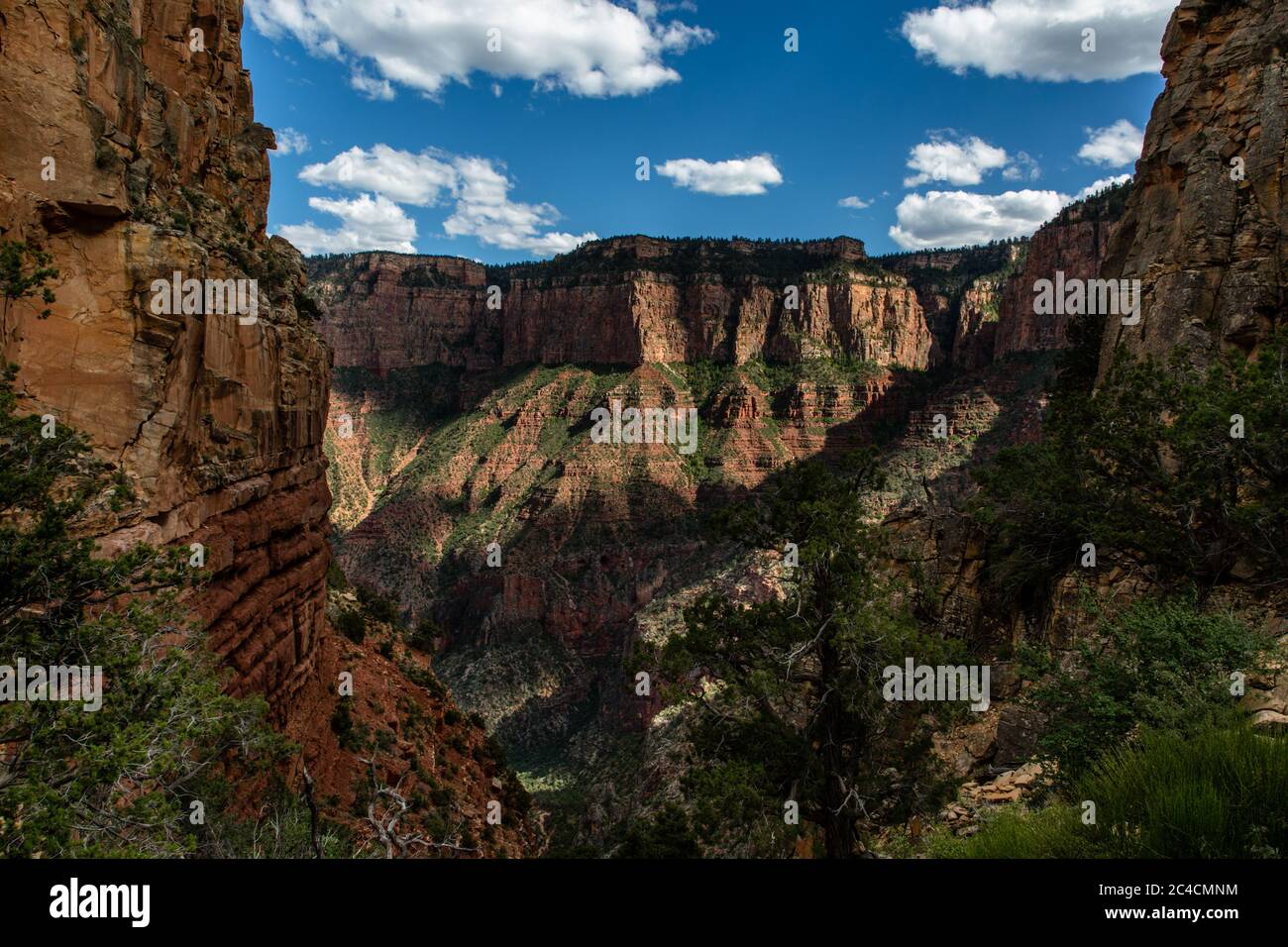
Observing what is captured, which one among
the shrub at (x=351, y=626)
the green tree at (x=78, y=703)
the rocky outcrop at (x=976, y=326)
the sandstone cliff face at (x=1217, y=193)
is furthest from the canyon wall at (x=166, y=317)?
the rocky outcrop at (x=976, y=326)

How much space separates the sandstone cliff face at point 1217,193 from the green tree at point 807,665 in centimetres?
1316

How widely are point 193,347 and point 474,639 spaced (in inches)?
2979

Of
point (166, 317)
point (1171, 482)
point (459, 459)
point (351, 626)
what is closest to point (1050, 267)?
point (459, 459)

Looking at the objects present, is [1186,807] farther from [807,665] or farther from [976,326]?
[976,326]

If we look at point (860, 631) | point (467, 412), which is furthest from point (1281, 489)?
point (467, 412)

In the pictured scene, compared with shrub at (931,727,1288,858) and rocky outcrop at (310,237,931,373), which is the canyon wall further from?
rocky outcrop at (310,237,931,373)

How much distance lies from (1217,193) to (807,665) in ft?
62.8

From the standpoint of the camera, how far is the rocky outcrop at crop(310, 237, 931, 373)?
369 feet

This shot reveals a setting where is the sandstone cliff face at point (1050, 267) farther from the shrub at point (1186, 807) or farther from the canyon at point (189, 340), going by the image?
the shrub at point (1186, 807)

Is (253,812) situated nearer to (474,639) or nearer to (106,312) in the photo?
(106,312)

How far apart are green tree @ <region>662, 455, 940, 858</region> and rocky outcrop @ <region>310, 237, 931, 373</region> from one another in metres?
103

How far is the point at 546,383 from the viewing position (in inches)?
4624

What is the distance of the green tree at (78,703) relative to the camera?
534 cm
